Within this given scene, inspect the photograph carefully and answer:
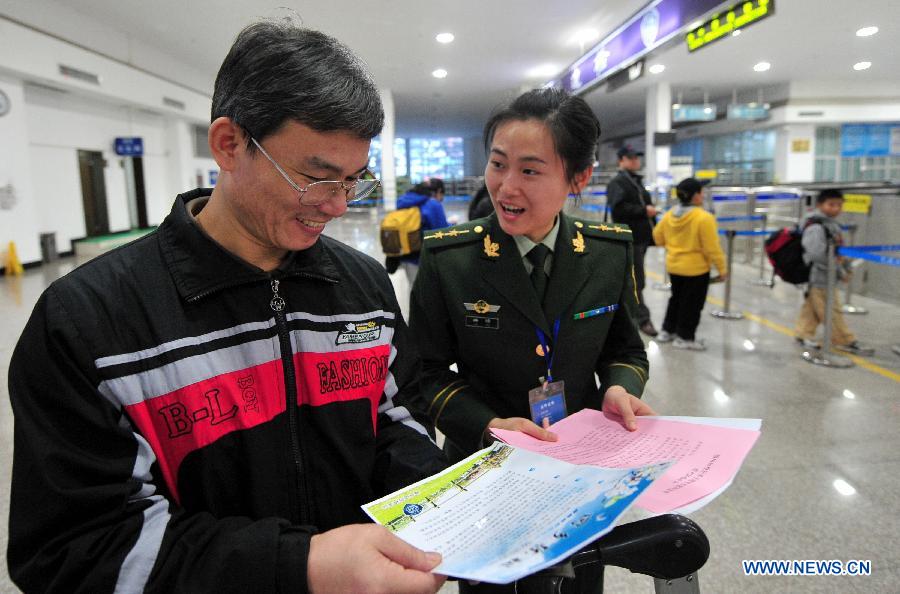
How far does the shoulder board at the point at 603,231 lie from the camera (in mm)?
1473

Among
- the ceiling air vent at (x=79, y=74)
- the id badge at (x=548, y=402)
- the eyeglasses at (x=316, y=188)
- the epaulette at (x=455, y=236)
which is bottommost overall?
the id badge at (x=548, y=402)

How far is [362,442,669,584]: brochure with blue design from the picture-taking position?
622 millimetres

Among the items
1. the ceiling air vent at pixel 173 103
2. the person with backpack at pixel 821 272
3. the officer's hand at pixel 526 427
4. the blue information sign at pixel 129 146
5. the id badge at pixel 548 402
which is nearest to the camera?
the officer's hand at pixel 526 427

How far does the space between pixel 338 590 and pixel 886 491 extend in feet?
9.21

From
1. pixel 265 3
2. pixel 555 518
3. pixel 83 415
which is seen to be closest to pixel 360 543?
pixel 555 518

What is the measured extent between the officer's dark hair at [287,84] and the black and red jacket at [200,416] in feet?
0.60

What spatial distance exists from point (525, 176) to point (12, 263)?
1004 cm

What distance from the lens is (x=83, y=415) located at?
2.25ft

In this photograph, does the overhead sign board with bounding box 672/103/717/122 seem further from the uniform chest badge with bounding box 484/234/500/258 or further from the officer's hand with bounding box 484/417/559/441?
the officer's hand with bounding box 484/417/559/441

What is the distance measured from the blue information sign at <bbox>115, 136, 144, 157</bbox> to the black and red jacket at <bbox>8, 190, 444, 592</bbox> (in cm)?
1344

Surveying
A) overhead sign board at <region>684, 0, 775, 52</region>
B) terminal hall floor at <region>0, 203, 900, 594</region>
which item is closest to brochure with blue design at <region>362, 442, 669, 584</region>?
terminal hall floor at <region>0, 203, 900, 594</region>

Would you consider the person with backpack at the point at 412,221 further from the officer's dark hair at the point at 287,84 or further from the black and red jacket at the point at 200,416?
the officer's dark hair at the point at 287,84

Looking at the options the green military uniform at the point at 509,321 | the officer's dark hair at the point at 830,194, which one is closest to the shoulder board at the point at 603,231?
the green military uniform at the point at 509,321

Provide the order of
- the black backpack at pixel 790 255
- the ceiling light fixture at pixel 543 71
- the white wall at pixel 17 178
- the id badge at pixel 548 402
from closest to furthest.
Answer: the id badge at pixel 548 402, the black backpack at pixel 790 255, the white wall at pixel 17 178, the ceiling light fixture at pixel 543 71
